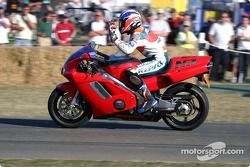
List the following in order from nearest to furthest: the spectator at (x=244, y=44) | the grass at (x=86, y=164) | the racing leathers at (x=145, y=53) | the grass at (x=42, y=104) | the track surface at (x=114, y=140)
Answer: the grass at (x=86, y=164)
the track surface at (x=114, y=140)
the racing leathers at (x=145, y=53)
the grass at (x=42, y=104)
the spectator at (x=244, y=44)

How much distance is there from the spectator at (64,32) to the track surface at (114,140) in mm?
6029

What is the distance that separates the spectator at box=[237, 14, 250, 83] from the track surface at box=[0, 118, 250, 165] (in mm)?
6376

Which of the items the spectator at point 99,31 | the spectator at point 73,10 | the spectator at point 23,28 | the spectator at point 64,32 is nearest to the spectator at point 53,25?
the spectator at point 64,32

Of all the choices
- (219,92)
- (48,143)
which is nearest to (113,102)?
(48,143)

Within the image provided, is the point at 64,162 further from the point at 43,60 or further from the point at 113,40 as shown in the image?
the point at 43,60

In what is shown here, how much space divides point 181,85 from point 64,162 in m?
2.66

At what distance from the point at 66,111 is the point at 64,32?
703 centimetres

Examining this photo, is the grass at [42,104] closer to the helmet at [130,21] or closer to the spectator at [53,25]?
the spectator at [53,25]

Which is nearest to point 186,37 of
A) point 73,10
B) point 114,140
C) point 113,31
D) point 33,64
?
point 33,64

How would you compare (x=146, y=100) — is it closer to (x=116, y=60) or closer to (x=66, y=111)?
(x=116, y=60)

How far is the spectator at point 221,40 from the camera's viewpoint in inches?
631

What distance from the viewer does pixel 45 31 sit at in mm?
16188

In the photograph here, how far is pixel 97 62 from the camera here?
905 centimetres

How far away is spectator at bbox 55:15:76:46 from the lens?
15.9 m
